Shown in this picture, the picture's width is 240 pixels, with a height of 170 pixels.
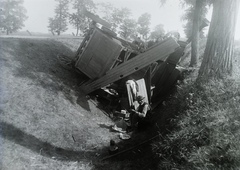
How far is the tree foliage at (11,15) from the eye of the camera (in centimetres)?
4059

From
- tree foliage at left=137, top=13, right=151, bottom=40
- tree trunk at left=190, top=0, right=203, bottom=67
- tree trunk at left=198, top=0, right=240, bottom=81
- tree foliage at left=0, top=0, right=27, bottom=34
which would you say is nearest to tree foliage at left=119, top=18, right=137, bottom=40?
tree foliage at left=137, top=13, right=151, bottom=40

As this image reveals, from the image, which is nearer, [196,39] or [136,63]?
[136,63]

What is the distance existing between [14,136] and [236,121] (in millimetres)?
5442

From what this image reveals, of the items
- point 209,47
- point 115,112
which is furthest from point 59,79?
point 209,47

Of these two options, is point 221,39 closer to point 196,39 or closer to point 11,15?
point 196,39

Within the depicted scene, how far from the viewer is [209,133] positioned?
3971mm

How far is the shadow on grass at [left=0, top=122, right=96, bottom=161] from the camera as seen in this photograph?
5.01 m

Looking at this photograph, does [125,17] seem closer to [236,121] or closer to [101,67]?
[101,67]

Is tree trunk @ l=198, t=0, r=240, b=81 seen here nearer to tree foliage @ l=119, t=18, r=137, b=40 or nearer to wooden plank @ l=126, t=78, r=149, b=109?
wooden plank @ l=126, t=78, r=149, b=109

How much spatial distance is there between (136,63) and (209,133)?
545cm

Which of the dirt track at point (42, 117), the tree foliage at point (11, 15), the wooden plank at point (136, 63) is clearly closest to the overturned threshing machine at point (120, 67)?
the wooden plank at point (136, 63)

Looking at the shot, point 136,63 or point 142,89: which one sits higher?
point 136,63

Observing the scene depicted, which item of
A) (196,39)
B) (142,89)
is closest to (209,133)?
(142,89)

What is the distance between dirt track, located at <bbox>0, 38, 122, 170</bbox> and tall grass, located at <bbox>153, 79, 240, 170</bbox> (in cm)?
260
